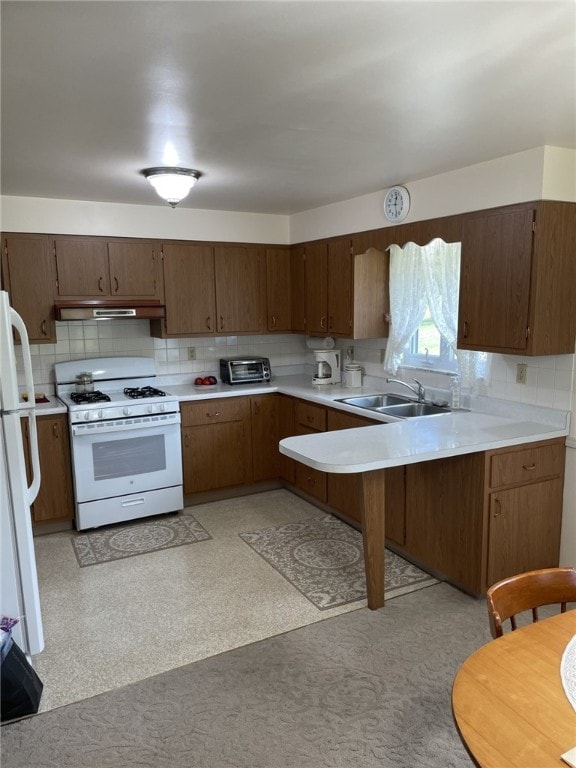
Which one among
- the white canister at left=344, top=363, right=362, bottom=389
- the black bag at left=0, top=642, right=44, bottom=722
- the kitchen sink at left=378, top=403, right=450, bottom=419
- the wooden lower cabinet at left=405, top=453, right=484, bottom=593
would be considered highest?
the white canister at left=344, top=363, right=362, bottom=389

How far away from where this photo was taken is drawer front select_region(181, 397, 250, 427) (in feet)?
14.3

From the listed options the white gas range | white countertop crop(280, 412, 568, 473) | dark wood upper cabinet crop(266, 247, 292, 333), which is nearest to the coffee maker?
dark wood upper cabinet crop(266, 247, 292, 333)

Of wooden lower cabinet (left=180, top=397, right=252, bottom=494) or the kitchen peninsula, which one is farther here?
wooden lower cabinet (left=180, top=397, right=252, bottom=494)

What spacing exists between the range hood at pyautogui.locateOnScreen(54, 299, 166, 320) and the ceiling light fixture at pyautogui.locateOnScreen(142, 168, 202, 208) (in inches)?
48.4

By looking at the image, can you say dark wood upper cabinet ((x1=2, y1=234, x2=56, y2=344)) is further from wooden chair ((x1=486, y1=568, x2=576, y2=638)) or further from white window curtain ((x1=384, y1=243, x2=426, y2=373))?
wooden chair ((x1=486, y1=568, x2=576, y2=638))

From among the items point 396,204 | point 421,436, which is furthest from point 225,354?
point 421,436

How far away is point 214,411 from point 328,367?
41.6 inches

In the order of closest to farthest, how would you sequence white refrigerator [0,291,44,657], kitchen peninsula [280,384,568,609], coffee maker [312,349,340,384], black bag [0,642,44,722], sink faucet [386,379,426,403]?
1. black bag [0,642,44,722]
2. white refrigerator [0,291,44,657]
3. kitchen peninsula [280,384,568,609]
4. sink faucet [386,379,426,403]
5. coffee maker [312,349,340,384]

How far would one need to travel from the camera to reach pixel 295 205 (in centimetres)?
444

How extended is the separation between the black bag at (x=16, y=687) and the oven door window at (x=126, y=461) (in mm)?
1784

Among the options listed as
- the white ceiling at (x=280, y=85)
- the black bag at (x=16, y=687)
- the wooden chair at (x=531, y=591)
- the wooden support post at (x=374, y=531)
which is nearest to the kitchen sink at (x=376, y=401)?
the wooden support post at (x=374, y=531)

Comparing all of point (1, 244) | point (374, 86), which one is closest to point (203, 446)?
point (1, 244)

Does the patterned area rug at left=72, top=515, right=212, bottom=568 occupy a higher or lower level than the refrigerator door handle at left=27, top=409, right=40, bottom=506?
lower

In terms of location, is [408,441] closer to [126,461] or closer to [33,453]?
[33,453]
